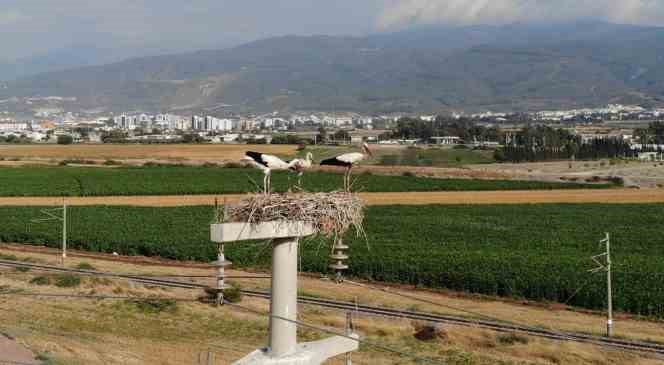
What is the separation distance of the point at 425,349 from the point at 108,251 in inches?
761

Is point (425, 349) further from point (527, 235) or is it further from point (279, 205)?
point (527, 235)

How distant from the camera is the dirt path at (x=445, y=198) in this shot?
53.8 meters

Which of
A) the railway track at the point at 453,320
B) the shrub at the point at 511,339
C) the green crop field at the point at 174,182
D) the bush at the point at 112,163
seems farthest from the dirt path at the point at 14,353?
the bush at the point at 112,163

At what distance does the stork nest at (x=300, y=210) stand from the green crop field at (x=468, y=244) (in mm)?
12596

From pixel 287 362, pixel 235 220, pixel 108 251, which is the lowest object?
pixel 108 251

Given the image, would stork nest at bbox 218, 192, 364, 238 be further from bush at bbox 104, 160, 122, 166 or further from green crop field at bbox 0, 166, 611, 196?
bush at bbox 104, 160, 122, 166

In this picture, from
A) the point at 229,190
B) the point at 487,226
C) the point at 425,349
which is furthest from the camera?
the point at 229,190

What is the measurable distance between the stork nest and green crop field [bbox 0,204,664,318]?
41.3ft

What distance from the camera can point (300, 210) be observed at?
28.6 ft

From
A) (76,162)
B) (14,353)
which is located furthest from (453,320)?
(76,162)

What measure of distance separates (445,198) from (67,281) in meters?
36.1

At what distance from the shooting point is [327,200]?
9.01m

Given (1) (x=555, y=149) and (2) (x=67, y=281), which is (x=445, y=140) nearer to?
(1) (x=555, y=149)

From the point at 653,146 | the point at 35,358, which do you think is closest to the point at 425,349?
the point at 35,358
